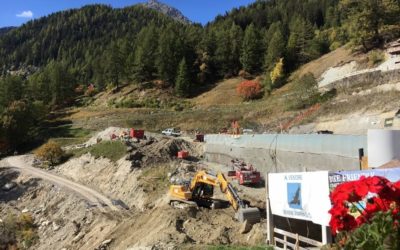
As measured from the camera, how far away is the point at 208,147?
49.8 metres

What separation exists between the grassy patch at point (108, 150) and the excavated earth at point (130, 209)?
0.72 metres

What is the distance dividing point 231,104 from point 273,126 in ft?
93.0

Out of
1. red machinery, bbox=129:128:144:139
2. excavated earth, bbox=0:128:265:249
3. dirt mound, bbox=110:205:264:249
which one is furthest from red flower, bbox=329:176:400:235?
red machinery, bbox=129:128:144:139

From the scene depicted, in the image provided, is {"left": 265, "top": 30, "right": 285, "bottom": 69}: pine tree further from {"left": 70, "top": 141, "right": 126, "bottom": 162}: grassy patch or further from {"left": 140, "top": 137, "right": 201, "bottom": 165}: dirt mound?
{"left": 70, "top": 141, "right": 126, "bottom": 162}: grassy patch

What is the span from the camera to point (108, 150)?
5225cm

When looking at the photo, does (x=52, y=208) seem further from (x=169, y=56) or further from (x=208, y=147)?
(x=169, y=56)

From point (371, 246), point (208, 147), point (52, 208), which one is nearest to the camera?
point (371, 246)

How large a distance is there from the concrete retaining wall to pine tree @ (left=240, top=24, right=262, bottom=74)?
60.3 meters

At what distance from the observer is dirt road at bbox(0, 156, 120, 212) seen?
3953 cm

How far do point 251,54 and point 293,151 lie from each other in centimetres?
7550

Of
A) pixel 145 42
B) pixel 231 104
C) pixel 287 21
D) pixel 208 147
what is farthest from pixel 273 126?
pixel 287 21


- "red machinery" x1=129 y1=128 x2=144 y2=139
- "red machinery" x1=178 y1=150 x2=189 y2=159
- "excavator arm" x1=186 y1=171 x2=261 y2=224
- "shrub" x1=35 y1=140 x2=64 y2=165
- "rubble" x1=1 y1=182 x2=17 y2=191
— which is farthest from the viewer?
"shrub" x1=35 y1=140 x2=64 y2=165

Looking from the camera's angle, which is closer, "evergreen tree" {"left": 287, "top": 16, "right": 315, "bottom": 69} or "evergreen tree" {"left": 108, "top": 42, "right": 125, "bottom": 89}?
"evergreen tree" {"left": 287, "top": 16, "right": 315, "bottom": 69}

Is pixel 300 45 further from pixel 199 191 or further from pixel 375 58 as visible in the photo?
pixel 199 191
